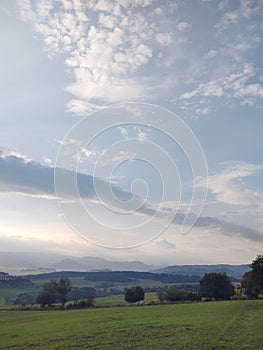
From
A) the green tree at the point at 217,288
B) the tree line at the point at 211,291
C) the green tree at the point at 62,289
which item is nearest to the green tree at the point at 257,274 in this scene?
the tree line at the point at 211,291

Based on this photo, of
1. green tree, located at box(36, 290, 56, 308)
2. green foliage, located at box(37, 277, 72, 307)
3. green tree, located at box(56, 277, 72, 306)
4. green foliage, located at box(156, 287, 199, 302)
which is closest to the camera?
green foliage, located at box(156, 287, 199, 302)

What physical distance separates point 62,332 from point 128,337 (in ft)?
33.6

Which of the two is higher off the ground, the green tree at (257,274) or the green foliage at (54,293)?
the green tree at (257,274)

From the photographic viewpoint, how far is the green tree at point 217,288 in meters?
90.1

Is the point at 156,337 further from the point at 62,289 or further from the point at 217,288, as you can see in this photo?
the point at 62,289

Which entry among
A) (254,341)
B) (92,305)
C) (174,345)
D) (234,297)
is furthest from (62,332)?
(234,297)

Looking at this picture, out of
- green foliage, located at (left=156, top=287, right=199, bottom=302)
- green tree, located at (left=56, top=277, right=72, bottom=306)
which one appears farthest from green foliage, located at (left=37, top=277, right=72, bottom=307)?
green foliage, located at (left=156, top=287, right=199, bottom=302)

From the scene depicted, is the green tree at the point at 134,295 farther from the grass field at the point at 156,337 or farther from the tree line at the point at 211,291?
the grass field at the point at 156,337

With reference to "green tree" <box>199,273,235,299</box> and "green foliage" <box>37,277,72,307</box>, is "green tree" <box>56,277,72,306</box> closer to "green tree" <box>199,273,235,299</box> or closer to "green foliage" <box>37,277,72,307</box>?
"green foliage" <box>37,277,72,307</box>

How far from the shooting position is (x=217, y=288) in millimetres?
90312

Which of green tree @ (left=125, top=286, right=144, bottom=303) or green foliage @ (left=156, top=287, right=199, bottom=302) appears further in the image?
green tree @ (left=125, top=286, right=144, bottom=303)

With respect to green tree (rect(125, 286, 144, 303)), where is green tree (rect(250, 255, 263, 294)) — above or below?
above

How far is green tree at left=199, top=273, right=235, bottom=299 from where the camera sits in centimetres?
9006

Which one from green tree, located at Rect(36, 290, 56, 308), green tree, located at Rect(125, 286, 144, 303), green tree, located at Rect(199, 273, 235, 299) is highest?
green tree, located at Rect(199, 273, 235, 299)
